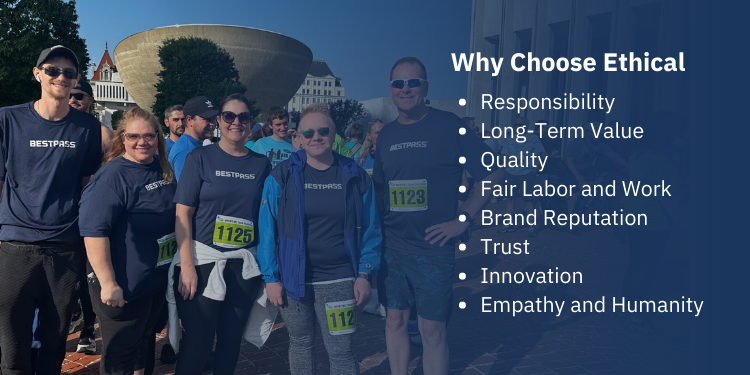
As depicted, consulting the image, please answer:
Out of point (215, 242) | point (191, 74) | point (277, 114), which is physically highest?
point (191, 74)

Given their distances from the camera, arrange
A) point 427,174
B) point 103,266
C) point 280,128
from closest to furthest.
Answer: point 103,266 → point 427,174 → point 280,128

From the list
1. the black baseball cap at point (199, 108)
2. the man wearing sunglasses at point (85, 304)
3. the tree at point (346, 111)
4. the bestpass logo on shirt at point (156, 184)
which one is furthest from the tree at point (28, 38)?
the tree at point (346, 111)

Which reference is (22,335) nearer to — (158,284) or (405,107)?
(158,284)

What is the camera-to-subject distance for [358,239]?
328 centimetres

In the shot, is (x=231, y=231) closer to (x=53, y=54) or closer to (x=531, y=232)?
(x=53, y=54)

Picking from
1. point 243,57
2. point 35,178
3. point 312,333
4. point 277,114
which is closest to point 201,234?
point 312,333

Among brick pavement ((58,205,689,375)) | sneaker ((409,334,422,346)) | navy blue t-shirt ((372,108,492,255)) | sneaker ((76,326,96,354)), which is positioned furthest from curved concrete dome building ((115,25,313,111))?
navy blue t-shirt ((372,108,492,255))

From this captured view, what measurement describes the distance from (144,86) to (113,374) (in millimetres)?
92187

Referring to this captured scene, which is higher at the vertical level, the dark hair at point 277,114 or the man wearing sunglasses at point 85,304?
the dark hair at point 277,114

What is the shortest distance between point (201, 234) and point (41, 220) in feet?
2.86

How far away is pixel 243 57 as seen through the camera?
85312 mm

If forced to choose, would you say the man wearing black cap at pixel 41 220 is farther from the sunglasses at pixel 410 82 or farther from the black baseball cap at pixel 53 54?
the sunglasses at pixel 410 82

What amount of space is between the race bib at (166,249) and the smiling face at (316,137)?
36.9 inches

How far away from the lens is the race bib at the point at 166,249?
10.6 ft
